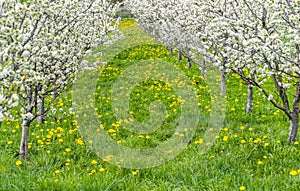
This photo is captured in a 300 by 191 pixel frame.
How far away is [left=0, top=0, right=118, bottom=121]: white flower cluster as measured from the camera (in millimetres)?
3520

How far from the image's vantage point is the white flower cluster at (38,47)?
352cm

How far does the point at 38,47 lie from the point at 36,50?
50 millimetres

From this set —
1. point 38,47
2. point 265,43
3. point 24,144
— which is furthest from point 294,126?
point 24,144

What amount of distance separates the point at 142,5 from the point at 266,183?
1535 cm

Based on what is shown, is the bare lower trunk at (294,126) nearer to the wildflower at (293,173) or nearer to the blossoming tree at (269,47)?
the blossoming tree at (269,47)

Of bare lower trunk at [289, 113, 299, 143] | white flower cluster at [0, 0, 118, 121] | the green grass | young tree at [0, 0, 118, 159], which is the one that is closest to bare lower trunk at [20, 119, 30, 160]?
young tree at [0, 0, 118, 159]

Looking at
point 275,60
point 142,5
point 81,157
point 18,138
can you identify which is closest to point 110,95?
point 18,138

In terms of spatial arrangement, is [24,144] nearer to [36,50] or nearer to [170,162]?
[36,50]

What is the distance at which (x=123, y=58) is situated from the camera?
15.4m

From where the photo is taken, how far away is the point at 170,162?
527 centimetres

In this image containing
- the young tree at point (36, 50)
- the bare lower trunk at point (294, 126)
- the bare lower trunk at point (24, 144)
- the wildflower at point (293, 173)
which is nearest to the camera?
the young tree at point (36, 50)

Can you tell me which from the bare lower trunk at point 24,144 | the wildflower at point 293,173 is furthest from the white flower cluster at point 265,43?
the bare lower trunk at point 24,144

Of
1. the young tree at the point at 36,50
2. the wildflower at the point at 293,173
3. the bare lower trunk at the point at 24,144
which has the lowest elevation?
the wildflower at the point at 293,173

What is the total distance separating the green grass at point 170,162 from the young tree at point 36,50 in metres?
0.64
